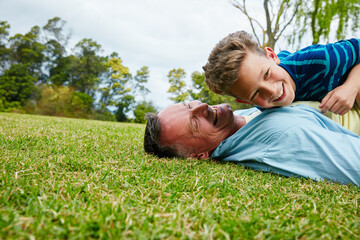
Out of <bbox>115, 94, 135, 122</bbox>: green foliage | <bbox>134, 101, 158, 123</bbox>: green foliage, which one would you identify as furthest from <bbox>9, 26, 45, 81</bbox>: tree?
<bbox>134, 101, 158, 123</bbox>: green foliage

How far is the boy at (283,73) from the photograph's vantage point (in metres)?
2.45

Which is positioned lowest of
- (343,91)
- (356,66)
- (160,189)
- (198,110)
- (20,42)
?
(160,189)

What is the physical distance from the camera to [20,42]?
3534 centimetres

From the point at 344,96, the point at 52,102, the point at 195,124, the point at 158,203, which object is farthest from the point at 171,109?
the point at 52,102

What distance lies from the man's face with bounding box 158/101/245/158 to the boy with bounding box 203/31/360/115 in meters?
0.36

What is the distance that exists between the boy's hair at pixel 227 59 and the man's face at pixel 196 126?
343 mm

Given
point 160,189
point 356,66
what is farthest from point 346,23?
point 160,189

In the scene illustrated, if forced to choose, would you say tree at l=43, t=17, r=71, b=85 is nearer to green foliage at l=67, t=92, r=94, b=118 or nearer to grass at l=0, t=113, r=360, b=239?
green foliage at l=67, t=92, r=94, b=118

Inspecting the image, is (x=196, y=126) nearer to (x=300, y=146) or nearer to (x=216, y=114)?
(x=216, y=114)

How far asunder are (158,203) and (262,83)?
1615 millimetres

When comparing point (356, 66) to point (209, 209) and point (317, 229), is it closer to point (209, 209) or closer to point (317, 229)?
point (317, 229)

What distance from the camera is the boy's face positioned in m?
2.43

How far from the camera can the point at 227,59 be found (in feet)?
8.27

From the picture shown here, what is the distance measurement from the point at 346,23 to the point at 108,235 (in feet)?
75.0
